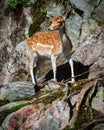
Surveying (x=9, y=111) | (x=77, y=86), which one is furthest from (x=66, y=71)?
(x=9, y=111)

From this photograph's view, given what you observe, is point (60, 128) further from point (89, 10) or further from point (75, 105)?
point (89, 10)

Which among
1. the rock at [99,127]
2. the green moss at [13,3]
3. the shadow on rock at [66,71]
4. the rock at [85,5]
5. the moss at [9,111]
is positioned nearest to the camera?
the rock at [99,127]

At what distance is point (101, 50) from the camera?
12.9 m

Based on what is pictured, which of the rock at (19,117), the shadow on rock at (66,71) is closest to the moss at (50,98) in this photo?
the rock at (19,117)

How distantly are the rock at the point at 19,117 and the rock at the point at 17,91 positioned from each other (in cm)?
152

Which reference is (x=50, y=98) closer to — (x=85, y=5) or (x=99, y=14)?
(x=99, y=14)

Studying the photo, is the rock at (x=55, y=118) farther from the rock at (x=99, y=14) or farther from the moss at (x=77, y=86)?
the rock at (x=99, y=14)

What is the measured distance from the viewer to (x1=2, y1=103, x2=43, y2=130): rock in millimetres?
9450

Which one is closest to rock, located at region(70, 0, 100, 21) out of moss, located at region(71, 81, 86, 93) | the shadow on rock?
the shadow on rock

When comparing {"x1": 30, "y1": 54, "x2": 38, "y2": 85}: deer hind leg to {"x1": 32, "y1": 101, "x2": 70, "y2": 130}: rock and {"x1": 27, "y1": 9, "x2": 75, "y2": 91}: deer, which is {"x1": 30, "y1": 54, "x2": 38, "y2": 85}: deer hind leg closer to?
{"x1": 27, "y1": 9, "x2": 75, "y2": 91}: deer

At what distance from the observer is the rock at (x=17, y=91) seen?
11.3 meters

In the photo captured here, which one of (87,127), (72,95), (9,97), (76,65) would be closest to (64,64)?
(76,65)

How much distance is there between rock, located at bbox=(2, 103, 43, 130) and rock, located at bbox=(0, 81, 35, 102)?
4.98ft

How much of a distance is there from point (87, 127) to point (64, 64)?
5239mm
